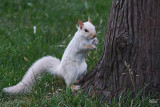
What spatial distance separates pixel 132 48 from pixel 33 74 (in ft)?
4.30

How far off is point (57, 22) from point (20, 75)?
7.57 ft

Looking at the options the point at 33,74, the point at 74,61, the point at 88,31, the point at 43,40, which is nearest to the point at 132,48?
the point at 88,31

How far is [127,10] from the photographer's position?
298 centimetres

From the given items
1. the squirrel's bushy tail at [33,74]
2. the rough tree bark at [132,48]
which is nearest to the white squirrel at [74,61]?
the squirrel's bushy tail at [33,74]

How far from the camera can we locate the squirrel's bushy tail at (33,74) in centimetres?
361

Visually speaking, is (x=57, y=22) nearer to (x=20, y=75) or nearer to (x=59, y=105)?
(x=20, y=75)

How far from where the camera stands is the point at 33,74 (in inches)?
149

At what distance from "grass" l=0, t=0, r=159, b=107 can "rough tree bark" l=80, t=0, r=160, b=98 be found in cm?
15

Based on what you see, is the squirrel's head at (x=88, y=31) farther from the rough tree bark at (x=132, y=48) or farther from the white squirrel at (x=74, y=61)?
the rough tree bark at (x=132, y=48)

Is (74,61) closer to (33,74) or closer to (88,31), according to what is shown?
(88,31)

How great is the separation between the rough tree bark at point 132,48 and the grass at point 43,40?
15 centimetres

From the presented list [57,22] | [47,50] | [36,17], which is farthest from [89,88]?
[36,17]

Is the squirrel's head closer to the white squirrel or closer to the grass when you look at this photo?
the white squirrel

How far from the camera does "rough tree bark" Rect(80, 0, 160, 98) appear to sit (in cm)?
292
